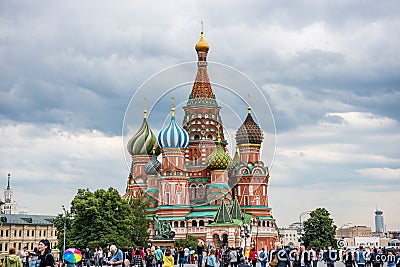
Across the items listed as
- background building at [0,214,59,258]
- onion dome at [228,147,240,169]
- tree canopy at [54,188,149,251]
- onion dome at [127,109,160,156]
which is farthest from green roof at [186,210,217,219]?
background building at [0,214,59,258]

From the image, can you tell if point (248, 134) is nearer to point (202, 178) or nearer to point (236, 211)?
point (202, 178)

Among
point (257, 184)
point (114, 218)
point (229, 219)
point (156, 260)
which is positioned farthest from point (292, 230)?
point (156, 260)

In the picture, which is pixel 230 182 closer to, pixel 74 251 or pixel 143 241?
pixel 143 241

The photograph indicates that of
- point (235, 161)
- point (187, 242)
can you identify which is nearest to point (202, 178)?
point (235, 161)

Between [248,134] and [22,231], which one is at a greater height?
[248,134]

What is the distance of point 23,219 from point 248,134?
4682 cm

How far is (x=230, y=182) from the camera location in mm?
71312

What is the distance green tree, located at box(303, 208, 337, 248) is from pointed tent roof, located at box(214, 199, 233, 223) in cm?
1025

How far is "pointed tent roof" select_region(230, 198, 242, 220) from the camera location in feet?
216

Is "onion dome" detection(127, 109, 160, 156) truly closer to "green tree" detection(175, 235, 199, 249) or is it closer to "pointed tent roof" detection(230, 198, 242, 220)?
"pointed tent roof" detection(230, 198, 242, 220)

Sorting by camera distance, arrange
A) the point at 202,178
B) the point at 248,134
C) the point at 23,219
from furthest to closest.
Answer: the point at 23,219, the point at 248,134, the point at 202,178

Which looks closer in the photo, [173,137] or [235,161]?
[173,137]

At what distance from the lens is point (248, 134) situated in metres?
75.2

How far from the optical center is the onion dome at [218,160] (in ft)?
225
